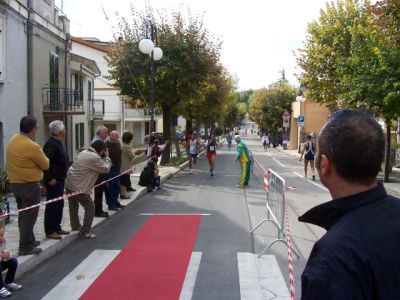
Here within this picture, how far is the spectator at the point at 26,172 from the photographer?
6.95 m

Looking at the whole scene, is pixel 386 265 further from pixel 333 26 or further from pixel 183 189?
pixel 333 26

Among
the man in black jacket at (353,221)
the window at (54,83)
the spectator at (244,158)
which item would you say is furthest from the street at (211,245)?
the window at (54,83)

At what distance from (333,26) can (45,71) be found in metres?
16.0

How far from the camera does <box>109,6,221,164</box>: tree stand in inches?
950

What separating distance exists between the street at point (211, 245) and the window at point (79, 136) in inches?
377

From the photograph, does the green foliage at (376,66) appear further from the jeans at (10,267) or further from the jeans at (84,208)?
the jeans at (10,267)

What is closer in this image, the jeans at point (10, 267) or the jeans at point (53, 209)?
the jeans at point (10, 267)

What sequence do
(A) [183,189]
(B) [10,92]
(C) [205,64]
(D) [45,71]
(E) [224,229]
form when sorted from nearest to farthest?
(E) [224,229] < (B) [10,92] < (A) [183,189] < (D) [45,71] < (C) [205,64]

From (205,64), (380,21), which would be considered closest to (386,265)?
(380,21)

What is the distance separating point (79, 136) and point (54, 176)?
57.2ft

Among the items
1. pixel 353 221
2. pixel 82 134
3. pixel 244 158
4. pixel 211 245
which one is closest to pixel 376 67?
pixel 244 158

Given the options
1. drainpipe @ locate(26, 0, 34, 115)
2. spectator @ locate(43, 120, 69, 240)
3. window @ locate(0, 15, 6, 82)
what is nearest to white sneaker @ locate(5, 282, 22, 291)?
spectator @ locate(43, 120, 69, 240)

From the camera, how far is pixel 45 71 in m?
18.1

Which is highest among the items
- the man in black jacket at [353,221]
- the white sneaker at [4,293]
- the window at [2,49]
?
the window at [2,49]
